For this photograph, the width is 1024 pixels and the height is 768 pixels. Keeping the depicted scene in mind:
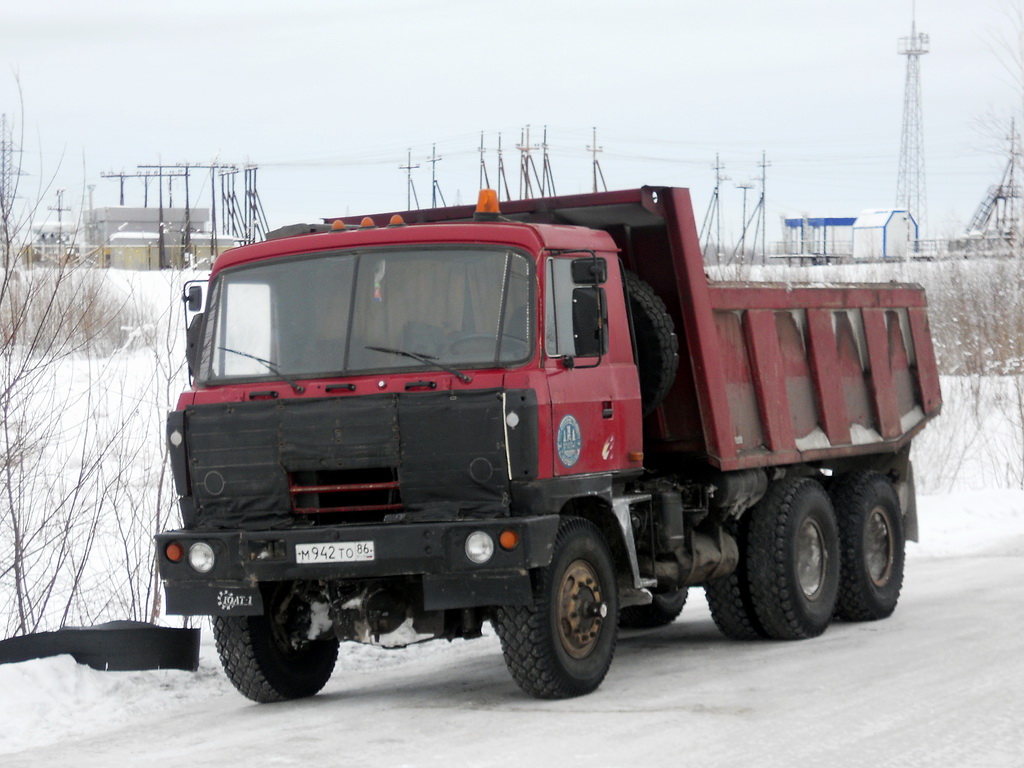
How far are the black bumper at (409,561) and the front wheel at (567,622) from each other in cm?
24

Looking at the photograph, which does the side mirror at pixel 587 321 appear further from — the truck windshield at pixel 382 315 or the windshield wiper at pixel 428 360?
the windshield wiper at pixel 428 360

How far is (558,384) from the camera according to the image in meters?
7.33

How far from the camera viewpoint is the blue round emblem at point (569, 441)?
732cm

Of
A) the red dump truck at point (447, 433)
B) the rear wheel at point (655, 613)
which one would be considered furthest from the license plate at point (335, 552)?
the rear wheel at point (655, 613)

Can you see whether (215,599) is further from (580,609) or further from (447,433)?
(580,609)

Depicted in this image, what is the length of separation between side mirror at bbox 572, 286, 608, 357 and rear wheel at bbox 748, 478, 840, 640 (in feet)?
9.09

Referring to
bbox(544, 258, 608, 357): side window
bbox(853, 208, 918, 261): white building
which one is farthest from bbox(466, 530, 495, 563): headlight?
bbox(853, 208, 918, 261): white building

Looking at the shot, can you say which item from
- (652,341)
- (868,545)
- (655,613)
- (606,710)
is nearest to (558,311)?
(652,341)

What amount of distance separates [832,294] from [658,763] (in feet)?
18.0

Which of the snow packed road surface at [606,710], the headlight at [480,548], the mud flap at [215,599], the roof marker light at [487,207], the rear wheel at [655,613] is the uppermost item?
the roof marker light at [487,207]

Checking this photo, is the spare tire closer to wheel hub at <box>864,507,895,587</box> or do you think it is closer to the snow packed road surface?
the snow packed road surface

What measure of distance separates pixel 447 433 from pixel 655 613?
4.51 m

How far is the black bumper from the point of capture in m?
6.97

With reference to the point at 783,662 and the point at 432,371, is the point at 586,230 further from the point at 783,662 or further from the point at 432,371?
the point at 783,662
